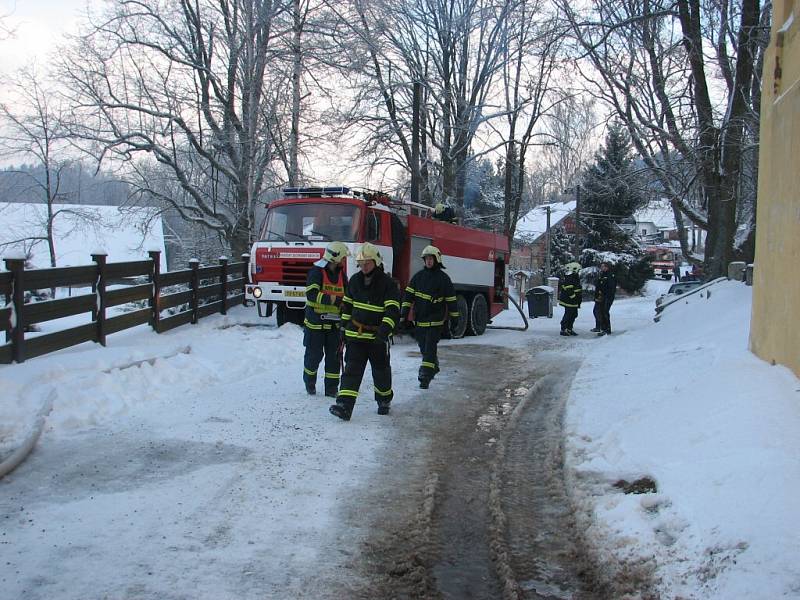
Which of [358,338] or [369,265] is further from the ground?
[369,265]

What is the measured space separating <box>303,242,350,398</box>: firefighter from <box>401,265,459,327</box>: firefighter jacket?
4.90 ft

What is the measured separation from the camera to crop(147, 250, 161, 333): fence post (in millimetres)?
11203

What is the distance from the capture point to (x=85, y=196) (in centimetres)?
5606

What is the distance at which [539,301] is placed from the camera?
22.9 m

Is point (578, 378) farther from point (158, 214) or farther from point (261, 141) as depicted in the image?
point (158, 214)

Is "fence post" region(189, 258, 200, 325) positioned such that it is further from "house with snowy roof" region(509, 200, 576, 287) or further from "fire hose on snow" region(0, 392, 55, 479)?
"house with snowy roof" region(509, 200, 576, 287)

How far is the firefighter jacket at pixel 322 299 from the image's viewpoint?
7.95 metres

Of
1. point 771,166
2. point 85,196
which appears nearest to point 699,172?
point 771,166

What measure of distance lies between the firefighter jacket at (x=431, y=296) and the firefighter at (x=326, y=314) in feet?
Result: 4.90

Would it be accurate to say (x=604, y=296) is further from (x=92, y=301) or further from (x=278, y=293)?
(x=92, y=301)

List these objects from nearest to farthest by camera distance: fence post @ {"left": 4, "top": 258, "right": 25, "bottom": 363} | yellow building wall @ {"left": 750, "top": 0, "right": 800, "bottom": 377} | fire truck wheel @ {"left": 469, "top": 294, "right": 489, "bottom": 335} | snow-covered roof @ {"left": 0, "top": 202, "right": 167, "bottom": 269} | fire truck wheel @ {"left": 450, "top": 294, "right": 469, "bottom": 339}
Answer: yellow building wall @ {"left": 750, "top": 0, "right": 800, "bottom": 377} < fence post @ {"left": 4, "top": 258, "right": 25, "bottom": 363} < fire truck wheel @ {"left": 450, "top": 294, "right": 469, "bottom": 339} < fire truck wheel @ {"left": 469, "top": 294, "right": 489, "bottom": 335} < snow-covered roof @ {"left": 0, "top": 202, "right": 167, "bottom": 269}

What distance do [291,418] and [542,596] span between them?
12.8ft

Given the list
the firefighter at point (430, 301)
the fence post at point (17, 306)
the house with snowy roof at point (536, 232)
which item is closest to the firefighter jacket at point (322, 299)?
the firefighter at point (430, 301)

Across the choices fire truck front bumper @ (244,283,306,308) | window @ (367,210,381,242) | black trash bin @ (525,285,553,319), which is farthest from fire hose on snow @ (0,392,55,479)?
black trash bin @ (525,285,553,319)
